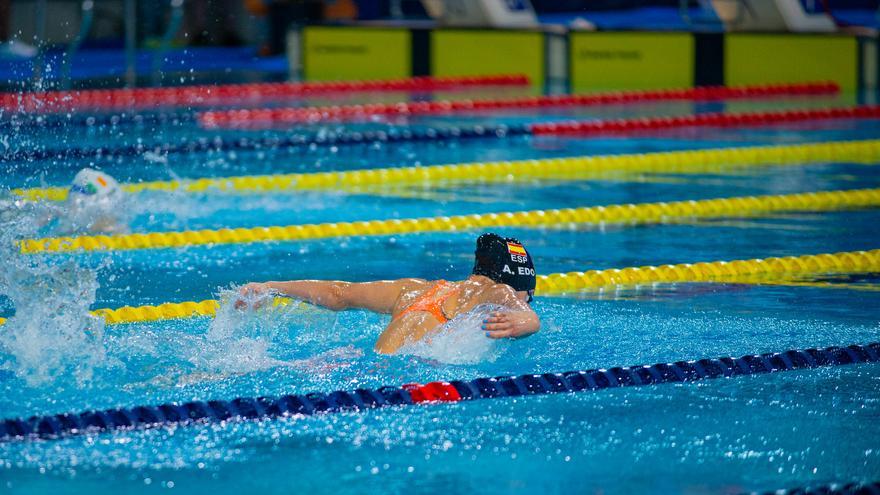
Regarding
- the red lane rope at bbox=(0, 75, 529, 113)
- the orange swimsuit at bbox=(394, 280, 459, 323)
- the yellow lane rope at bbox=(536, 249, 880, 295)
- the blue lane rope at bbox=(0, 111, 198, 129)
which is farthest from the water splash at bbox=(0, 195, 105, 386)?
the red lane rope at bbox=(0, 75, 529, 113)

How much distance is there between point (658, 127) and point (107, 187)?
4908 mm

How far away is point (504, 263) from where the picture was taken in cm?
390

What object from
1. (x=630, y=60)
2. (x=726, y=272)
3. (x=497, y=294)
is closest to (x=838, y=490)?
(x=497, y=294)

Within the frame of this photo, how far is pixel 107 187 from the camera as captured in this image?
599cm

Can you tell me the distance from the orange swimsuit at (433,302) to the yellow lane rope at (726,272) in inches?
34.7

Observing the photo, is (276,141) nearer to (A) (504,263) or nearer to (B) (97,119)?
(B) (97,119)

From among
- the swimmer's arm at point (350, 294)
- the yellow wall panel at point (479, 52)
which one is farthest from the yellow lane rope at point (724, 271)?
the yellow wall panel at point (479, 52)

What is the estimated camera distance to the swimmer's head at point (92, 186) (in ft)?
19.5

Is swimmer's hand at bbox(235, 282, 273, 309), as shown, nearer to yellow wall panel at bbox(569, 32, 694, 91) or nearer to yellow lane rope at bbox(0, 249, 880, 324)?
yellow lane rope at bbox(0, 249, 880, 324)

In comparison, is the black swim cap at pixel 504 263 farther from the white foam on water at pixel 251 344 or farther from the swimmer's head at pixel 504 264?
the white foam on water at pixel 251 344

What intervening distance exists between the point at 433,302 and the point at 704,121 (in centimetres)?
649

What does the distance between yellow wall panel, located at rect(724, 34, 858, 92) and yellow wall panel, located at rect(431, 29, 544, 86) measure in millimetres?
2143

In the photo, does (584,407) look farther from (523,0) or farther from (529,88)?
(523,0)

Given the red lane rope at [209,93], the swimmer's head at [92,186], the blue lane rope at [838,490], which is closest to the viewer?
the blue lane rope at [838,490]
